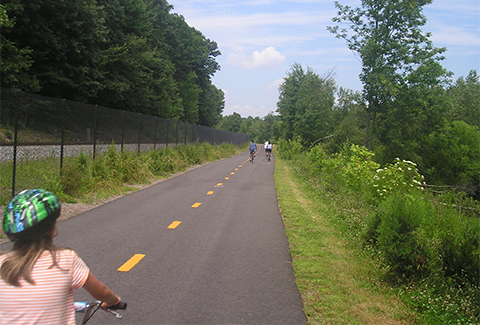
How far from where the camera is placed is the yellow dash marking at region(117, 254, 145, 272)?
19.1ft

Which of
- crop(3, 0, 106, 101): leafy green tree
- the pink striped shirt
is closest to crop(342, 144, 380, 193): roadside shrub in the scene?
the pink striped shirt

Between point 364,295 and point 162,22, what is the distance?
60.7 m

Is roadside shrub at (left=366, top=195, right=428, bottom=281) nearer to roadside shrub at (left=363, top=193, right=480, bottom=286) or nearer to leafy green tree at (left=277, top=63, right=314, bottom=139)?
roadside shrub at (left=363, top=193, right=480, bottom=286)

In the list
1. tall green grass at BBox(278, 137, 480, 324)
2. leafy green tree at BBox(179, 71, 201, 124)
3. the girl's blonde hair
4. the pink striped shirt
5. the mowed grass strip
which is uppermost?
leafy green tree at BBox(179, 71, 201, 124)

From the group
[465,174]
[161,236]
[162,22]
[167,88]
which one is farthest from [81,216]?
[162,22]

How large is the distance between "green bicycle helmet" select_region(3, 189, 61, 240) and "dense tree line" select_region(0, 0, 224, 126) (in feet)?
67.3

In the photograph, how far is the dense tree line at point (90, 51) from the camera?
25.1 m

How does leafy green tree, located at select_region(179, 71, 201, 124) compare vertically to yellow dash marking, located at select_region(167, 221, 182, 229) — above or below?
above

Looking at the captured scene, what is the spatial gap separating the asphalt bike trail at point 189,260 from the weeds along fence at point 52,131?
2.26 m

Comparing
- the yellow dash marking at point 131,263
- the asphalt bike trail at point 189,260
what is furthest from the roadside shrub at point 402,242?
the yellow dash marking at point 131,263

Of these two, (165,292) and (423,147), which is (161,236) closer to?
(165,292)

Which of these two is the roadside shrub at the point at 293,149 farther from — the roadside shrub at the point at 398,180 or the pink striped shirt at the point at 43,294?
the pink striped shirt at the point at 43,294

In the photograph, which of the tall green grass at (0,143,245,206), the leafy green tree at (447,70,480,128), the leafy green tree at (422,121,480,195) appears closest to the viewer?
the tall green grass at (0,143,245,206)

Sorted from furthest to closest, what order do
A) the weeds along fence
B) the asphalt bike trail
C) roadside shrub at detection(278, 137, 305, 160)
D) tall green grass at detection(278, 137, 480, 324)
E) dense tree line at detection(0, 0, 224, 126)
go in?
roadside shrub at detection(278, 137, 305, 160), dense tree line at detection(0, 0, 224, 126), the weeds along fence, tall green grass at detection(278, 137, 480, 324), the asphalt bike trail
